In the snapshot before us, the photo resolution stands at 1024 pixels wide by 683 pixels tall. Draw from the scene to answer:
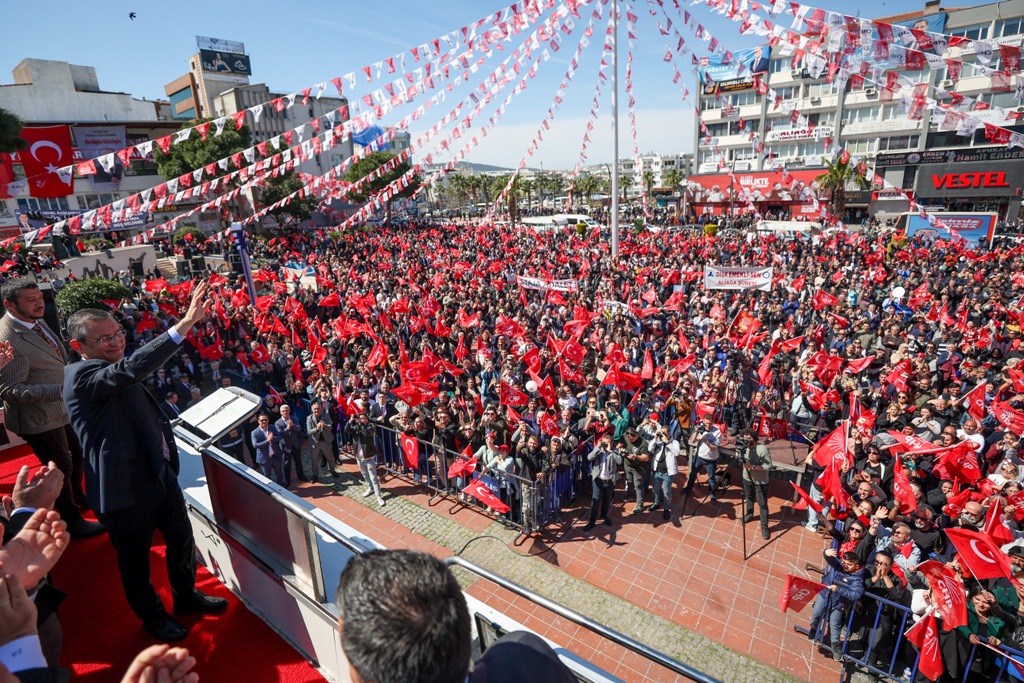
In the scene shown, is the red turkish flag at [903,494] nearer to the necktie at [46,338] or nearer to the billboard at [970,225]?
the necktie at [46,338]

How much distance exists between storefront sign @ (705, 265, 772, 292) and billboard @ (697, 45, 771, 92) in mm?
6024

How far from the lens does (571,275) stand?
23.0 meters

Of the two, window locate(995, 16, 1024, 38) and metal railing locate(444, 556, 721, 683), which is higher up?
window locate(995, 16, 1024, 38)

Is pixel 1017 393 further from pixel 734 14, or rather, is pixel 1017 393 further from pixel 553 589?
pixel 734 14

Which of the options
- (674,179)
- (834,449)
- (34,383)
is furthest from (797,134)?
(34,383)

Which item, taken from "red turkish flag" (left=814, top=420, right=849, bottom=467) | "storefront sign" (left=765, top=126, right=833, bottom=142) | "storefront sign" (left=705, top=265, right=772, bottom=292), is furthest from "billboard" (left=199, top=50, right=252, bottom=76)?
"red turkish flag" (left=814, top=420, right=849, bottom=467)

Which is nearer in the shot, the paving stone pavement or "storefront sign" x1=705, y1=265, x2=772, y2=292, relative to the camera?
the paving stone pavement

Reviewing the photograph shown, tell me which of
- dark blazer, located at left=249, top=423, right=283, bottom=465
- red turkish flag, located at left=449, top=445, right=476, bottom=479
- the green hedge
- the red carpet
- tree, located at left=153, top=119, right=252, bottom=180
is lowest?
red turkish flag, located at left=449, top=445, right=476, bottom=479

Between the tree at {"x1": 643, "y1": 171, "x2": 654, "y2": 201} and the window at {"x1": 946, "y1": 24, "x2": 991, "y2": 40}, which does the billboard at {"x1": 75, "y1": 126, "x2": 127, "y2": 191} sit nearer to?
the tree at {"x1": 643, "y1": 171, "x2": 654, "y2": 201}

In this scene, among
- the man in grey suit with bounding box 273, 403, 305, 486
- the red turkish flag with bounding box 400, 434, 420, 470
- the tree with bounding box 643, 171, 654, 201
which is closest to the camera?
the red turkish flag with bounding box 400, 434, 420, 470

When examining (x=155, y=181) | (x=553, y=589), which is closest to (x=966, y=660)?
(x=553, y=589)

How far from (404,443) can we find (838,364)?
9.25 m

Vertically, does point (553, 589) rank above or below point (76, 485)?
below

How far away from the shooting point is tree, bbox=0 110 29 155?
22.5 metres
